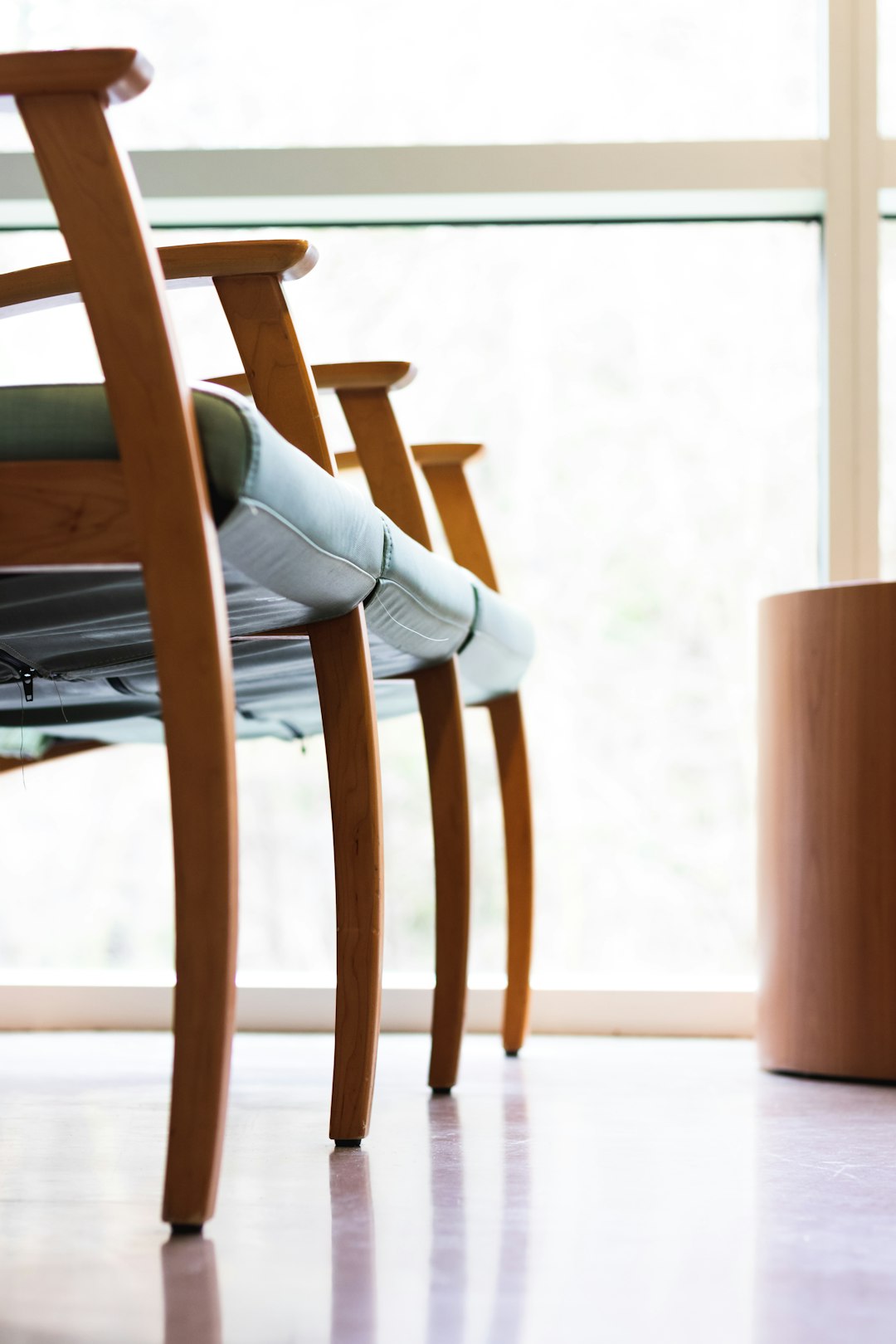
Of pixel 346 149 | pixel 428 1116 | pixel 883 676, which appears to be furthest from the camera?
pixel 346 149

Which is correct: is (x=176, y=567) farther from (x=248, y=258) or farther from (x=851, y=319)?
(x=851, y=319)

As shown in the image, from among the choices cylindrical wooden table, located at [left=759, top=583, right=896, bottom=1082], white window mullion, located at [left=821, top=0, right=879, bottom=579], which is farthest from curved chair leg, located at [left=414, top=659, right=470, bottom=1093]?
white window mullion, located at [left=821, top=0, right=879, bottom=579]

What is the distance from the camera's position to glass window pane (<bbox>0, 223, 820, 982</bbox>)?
7.32 feet

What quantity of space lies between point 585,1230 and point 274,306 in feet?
2.32

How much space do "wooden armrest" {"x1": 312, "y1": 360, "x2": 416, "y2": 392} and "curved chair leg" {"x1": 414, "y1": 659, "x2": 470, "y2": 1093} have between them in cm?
30

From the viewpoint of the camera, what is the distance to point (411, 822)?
7.32 ft

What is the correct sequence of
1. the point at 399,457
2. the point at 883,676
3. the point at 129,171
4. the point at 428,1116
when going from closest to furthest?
the point at 129,171 → the point at 428,1116 → the point at 399,457 → the point at 883,676

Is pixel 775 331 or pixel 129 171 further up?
pixel 775 331

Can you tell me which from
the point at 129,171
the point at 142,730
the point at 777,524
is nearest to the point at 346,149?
the point at 777,524

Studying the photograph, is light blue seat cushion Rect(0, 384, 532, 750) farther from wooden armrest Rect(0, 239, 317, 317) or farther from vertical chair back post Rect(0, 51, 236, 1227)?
wooden armrest Rect(0, 239, 317, 317)

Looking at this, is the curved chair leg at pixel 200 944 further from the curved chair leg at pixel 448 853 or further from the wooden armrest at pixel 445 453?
the wooden armrest at pixel 445 453

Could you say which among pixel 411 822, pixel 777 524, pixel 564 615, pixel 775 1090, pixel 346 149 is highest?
pixel 346 149

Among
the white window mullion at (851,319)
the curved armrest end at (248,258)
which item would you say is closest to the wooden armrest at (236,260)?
the curved armrest end at (248,258)

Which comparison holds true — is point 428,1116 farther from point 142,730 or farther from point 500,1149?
point 142,730
